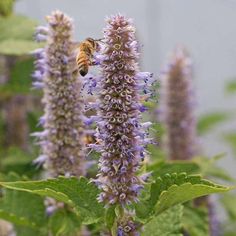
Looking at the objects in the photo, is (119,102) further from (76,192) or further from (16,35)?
(16,35)

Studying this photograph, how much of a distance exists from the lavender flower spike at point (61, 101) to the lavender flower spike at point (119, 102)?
1.05 ft

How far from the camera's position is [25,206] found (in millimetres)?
1773

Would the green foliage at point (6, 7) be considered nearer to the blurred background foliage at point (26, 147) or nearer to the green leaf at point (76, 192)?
the blurred background foliage at point (26, 147)

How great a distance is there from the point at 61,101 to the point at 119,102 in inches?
14.6

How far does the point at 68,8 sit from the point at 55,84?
3.59 meters

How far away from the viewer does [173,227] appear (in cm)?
145

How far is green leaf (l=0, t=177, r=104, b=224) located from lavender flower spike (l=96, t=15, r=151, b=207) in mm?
67

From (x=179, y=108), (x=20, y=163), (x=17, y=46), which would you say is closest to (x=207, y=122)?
(x=179, y=108)

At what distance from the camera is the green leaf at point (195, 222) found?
73.6 inches

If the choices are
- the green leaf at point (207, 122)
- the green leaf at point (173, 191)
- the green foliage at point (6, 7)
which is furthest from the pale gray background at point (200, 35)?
the green leaf at point (173, 191)

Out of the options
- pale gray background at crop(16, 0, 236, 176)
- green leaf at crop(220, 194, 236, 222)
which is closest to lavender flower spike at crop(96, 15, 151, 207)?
green leaf at crop(220, 194, 236, 222)

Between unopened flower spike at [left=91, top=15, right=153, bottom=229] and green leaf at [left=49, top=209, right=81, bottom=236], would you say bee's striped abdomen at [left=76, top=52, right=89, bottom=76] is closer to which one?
unopened flower spike at [left=91, top=15, right=153, bottom=229]

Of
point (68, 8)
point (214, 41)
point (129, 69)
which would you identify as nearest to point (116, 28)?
point (129, 69)

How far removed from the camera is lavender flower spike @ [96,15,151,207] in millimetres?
1259
